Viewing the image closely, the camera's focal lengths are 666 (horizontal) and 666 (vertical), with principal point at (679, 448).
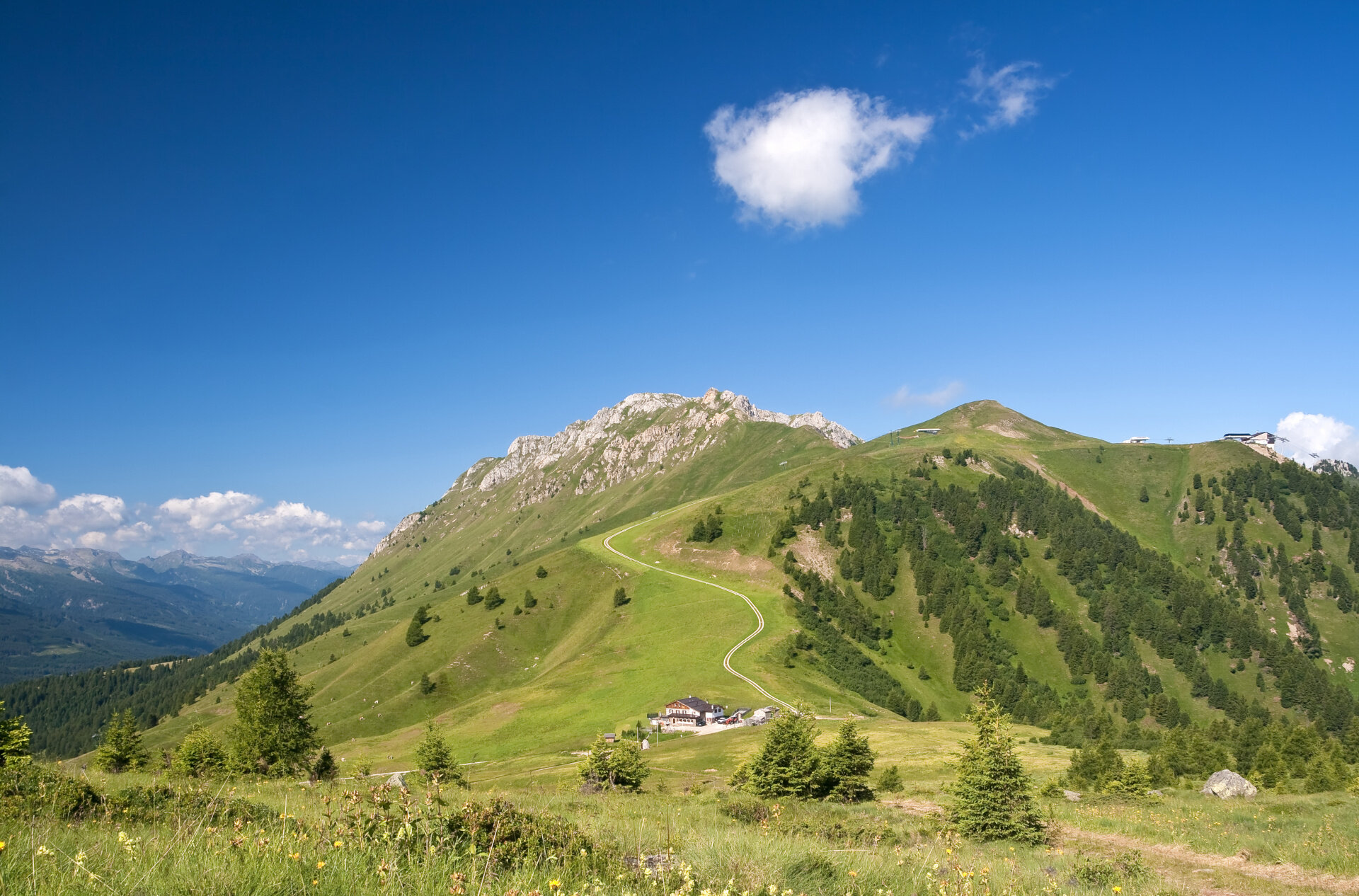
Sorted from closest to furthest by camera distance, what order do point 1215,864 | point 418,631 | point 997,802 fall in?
1. point 1215,864
2. point 997,802
3. point 418,631

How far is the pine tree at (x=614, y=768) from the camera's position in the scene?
44.0 meters

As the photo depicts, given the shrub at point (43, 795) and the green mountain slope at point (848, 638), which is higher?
the shrub at point (43, 795)

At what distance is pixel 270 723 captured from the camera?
47.2 metres

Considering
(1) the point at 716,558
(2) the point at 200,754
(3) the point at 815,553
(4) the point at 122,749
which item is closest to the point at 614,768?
(2) the point at 200,754

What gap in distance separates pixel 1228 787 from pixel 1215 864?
90.8 ft

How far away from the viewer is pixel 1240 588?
191 m

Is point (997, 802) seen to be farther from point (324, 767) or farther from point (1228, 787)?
point (324, 767)

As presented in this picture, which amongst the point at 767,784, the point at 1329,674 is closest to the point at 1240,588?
the point at 1329,674

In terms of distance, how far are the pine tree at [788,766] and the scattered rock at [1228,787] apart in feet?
84.7

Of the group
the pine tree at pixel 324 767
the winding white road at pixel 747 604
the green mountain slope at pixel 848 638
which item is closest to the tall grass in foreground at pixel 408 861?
the pine tree at pixel 324 767

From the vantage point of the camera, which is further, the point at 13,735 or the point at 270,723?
the point at 270,723

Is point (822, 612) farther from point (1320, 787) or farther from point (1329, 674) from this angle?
point (1329, 674)

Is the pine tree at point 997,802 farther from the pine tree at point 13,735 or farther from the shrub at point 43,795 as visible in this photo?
the pine tree at point 13,735

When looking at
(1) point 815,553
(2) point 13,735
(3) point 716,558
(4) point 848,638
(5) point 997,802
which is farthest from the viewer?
(1) point 815,553
